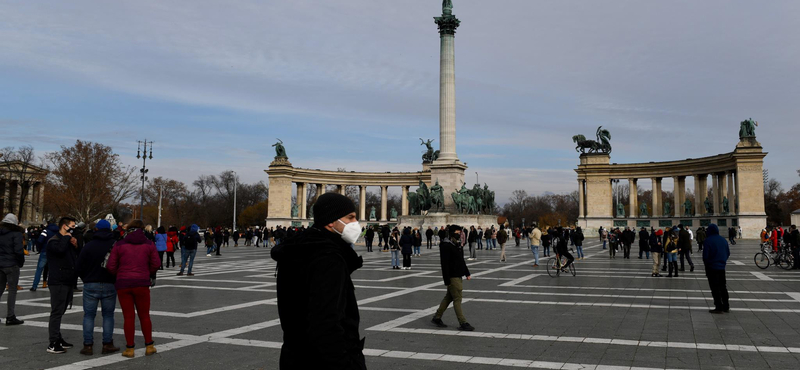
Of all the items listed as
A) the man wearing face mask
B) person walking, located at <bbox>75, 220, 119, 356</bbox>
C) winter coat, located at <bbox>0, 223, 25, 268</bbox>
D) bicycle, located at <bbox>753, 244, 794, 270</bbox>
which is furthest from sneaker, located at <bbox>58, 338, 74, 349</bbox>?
bicycle, located at <bbox>753, 244, 794, 270</bbox>

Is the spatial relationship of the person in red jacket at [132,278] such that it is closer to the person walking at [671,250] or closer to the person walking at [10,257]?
the person walking at [10,257]

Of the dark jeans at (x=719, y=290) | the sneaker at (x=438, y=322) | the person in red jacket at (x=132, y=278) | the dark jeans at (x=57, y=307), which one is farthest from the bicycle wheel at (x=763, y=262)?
the dark jeans at (x=57, y=307)

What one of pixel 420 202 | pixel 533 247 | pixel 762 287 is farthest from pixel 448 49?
pixel 762 287

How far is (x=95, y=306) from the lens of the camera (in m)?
7.59

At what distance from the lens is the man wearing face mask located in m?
2.87

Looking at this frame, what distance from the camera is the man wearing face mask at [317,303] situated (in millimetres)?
2865

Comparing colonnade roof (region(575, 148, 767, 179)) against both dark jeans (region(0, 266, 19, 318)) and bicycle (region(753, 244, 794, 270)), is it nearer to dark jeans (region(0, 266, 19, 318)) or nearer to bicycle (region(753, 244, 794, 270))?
bicycle (region(753, 244, 794, 270))

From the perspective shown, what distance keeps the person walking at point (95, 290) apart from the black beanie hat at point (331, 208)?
5.61 meters

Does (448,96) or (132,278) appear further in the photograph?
(448,96)

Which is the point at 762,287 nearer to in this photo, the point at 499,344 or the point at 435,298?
the point at 435,298

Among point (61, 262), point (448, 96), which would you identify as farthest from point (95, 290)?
point (448, 96)

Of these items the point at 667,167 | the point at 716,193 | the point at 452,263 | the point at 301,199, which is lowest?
the point at 452,263

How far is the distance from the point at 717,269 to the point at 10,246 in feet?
43.0

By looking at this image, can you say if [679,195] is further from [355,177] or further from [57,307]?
[57,307]
